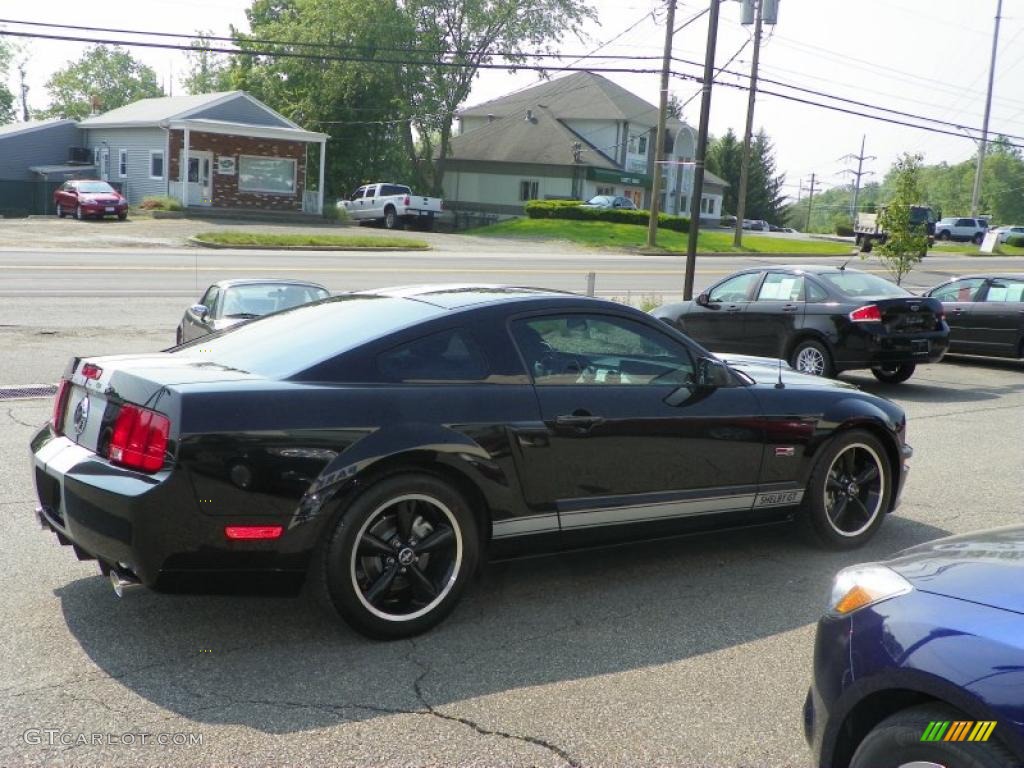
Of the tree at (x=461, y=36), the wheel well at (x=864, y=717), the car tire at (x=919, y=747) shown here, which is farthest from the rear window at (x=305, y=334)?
the tree at (x=461, y=36)

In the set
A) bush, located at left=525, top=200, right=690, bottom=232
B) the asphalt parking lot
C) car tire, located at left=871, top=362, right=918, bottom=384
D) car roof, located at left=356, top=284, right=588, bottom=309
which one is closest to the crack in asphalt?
the asphalt parking lot

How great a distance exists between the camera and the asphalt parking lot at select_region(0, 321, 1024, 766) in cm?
377

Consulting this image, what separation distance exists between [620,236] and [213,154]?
18.7m

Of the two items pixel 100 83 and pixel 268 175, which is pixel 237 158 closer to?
pixel 268 175

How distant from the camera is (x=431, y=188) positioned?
66.3 m

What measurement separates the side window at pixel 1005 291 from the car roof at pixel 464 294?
42.2 feet

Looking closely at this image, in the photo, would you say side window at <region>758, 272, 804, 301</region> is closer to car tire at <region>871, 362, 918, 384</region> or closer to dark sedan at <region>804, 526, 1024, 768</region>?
car tire at <region>871, 362, 918, 384</region>

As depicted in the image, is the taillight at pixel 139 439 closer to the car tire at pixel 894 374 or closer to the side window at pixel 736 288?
the side window at pixel 736 288

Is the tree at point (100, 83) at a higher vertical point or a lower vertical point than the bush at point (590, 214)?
higher

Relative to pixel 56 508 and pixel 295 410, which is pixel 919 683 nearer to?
pixel 295 410

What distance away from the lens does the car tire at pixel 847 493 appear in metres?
6.12

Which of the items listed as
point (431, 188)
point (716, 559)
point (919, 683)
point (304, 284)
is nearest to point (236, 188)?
A: point (431, 188)

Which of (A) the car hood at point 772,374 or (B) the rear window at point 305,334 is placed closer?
(B) the rear window at point 305,334

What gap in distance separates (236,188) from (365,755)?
4863 centimetres
